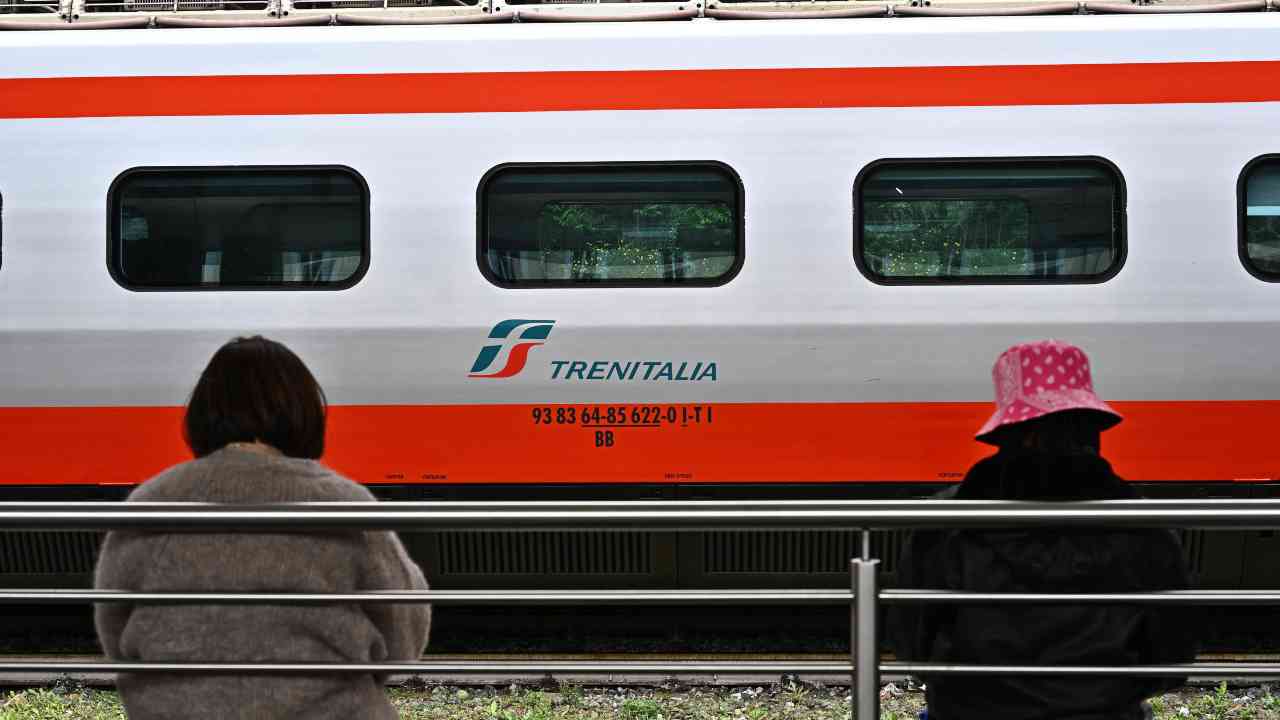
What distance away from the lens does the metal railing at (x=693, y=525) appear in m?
2.12

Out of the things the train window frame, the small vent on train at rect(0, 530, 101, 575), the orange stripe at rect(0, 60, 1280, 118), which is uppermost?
Answer: the orange stripe at rect(0, 60, 1280, 118)

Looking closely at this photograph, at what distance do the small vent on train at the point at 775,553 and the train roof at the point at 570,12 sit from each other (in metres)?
2.54

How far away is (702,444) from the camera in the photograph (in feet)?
19.3

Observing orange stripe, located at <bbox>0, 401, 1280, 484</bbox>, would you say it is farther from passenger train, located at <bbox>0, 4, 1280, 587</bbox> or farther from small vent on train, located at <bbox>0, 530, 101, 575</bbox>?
small vent on train, located at <bbox>0, 530, 101, 575</bbox>

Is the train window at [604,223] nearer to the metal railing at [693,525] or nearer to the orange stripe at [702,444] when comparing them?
the orange stripe at [702,444]

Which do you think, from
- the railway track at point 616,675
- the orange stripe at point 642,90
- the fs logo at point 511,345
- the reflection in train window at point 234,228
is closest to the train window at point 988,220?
the orange stripe at point 642,90

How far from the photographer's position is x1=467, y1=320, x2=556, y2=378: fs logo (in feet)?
19.4

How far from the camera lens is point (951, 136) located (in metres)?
5.88

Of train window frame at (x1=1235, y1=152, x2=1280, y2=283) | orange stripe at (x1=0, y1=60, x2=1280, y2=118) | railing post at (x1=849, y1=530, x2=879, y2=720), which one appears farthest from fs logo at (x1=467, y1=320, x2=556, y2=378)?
railing post at (x1=849, y1=530, x2=879, y2=720)

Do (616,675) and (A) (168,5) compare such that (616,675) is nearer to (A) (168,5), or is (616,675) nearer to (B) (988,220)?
(B) (988,220)

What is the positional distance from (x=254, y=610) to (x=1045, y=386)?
143cm

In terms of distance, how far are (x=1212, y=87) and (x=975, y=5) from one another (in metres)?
1.16

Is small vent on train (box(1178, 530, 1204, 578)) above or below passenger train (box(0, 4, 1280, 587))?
below

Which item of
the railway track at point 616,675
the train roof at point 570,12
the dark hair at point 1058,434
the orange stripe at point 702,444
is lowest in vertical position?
the railway track at point 616,675
